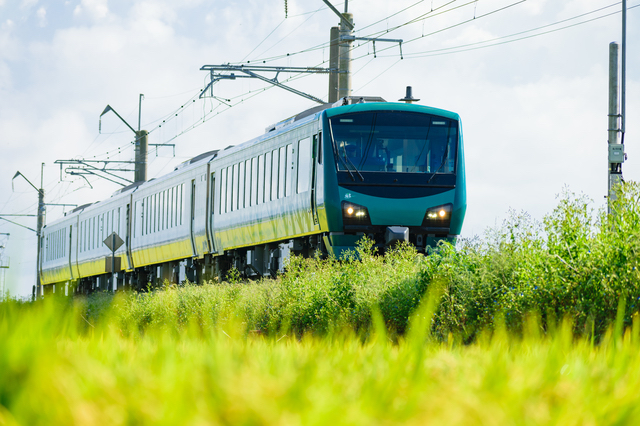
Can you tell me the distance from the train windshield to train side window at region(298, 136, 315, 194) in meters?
0.91

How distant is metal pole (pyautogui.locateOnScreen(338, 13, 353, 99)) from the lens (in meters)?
22.7

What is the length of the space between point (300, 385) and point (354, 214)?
15.0 m

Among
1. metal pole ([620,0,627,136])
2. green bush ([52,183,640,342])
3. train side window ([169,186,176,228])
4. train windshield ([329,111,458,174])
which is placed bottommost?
green bush ([52,183,640,342])

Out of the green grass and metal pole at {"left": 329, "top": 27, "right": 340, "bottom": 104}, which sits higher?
metal pole at {"left": 329, "top": 27, "right": 340, "bottom": 104}

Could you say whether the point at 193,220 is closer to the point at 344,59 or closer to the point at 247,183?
the point at 247,183

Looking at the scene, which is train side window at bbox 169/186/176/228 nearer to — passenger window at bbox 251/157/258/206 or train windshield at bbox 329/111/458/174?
passenger window at bbox 251/157/258/206

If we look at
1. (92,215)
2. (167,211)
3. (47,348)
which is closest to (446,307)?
(47,348)

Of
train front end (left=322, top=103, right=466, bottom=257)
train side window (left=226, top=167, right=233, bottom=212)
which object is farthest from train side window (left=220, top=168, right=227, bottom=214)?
train front end (left=322, top=103, right=466, bottom=257)

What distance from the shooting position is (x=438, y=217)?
56.7ft

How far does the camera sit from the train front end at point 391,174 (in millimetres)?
16766

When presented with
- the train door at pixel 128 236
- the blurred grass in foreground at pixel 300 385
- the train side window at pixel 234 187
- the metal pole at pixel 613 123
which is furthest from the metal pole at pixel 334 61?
the blurred grass in foreground at pixel 300 385

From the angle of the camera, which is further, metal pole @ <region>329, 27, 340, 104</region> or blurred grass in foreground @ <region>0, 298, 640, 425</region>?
metal pole @ <region>329, 27, 340, 104</region>

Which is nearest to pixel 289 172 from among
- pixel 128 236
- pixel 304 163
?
pixel 304 163

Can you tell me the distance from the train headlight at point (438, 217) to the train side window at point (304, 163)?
7.84 feet
